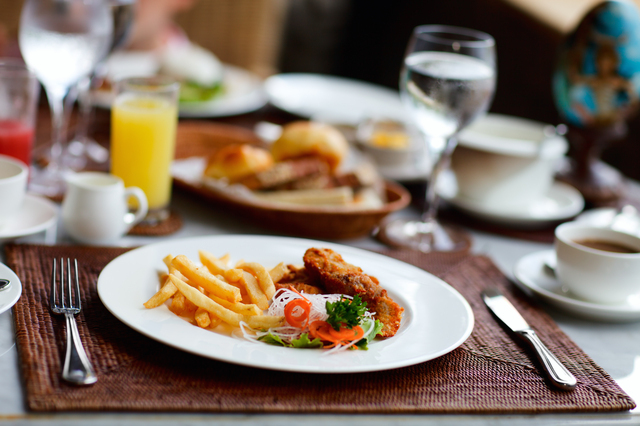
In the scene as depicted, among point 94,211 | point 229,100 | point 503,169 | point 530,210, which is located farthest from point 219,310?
point 229,100

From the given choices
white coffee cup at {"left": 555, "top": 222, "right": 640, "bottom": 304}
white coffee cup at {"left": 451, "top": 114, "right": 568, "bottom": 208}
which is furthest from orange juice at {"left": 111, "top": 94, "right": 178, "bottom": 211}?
white coffee cup at {"left": 555, "top": 222, "right": 640, "bottom": 304}

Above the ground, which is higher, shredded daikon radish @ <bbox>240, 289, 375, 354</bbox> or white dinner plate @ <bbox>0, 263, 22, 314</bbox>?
shredded daikon radish @ <bbox>240, 289, 375, 354</bbox>

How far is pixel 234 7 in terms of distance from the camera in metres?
4.16

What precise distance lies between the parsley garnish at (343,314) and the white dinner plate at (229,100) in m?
1.47

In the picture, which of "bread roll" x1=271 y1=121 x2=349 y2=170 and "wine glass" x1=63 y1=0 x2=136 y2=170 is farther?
"bread roll" x1=271 y1=121 x2=349 y2=170

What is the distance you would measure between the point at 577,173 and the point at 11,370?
1.85m

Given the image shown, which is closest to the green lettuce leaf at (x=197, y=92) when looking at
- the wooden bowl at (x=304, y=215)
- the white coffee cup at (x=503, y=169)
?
the wooden bowl at (x=304, y=215)

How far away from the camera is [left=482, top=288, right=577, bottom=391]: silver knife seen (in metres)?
1.08

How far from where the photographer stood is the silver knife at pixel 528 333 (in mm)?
1079

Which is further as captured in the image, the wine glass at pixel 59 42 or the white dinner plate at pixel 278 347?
the wine glass at pixel 59 42

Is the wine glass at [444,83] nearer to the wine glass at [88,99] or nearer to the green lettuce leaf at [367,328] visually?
the green lettuce leaf at [367,328]

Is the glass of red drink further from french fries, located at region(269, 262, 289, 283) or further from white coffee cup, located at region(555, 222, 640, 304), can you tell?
white coffee cup, located at region(555, 222, 640, 304)

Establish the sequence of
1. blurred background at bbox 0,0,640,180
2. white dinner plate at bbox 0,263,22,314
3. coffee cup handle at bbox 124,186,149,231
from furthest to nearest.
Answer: blurred background at bbox 0,0,640,180
coffee cup handle at bbox 124,186,149,231
white dinner plate at bbox 0,263,22,314

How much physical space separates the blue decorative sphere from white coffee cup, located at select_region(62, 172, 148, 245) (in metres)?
1.41
